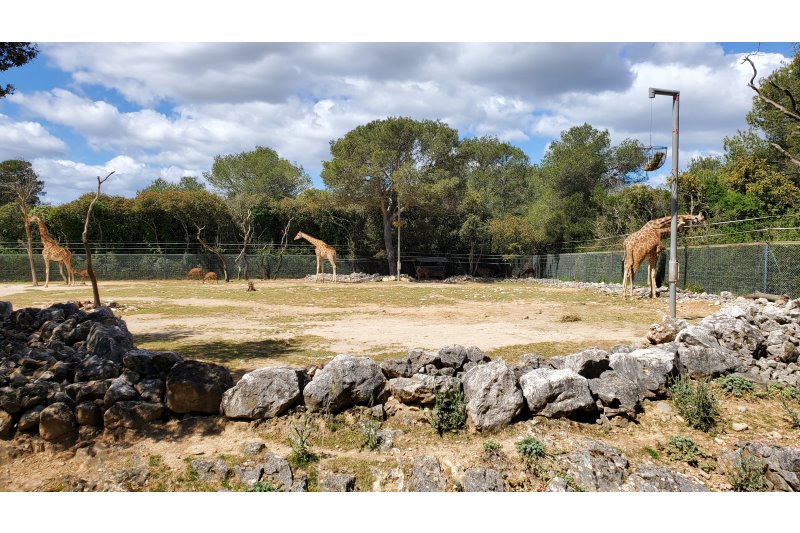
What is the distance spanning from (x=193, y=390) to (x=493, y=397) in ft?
9.90

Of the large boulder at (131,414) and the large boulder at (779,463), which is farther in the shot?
the large boulder at (131,414)

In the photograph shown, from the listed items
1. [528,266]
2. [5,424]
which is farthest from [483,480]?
[528,266]

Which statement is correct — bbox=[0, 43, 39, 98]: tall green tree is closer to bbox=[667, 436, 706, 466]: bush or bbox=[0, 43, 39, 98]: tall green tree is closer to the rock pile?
the rock pile

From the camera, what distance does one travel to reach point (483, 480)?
4285mm

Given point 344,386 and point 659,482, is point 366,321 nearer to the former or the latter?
point 344,386

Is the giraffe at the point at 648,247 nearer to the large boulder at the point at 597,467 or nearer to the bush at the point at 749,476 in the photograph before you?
the bush at the point at 749,476

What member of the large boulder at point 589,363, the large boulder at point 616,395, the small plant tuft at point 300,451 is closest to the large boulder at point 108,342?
the small plant tuft at point 300,451

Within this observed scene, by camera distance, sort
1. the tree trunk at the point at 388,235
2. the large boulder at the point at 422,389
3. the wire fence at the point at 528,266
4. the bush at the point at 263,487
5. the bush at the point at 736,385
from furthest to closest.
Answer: the tree trunk at the point at 388,235 → the wire fence at the point at 528,266 → the bush at the point at 736,385 → the large boulder at the point at 422,389 → the bush at the point at 263,487

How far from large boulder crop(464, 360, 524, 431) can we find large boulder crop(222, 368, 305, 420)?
179 centimetres

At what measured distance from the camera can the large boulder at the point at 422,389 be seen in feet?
17.6

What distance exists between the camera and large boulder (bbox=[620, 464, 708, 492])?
4.29m

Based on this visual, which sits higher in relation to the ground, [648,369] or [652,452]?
[648,369]

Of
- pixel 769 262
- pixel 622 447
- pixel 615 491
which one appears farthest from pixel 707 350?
pixel 769 262

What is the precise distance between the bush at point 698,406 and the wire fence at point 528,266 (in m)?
11.0
